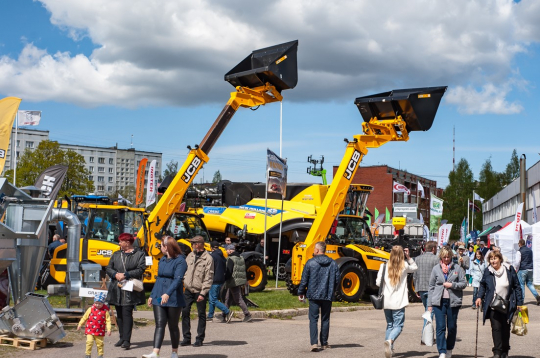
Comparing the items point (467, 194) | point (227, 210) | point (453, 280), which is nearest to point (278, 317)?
point (453, 280)

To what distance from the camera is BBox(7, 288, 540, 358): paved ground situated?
10.4 metres

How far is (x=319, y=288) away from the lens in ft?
35.2

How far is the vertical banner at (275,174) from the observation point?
73.9 feet

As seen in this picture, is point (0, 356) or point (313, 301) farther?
point (313, 301)

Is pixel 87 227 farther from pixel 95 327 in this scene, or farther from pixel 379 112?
pixel 95 327

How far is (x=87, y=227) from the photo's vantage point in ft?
61.3

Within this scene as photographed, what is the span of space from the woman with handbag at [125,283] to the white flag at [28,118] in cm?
2621

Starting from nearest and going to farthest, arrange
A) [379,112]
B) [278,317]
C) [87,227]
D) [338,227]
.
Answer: [278,317] → [87,227] → [379,112] → [338,227]

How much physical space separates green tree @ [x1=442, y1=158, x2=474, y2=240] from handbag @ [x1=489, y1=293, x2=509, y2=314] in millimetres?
87362

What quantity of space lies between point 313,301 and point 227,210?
16013mm

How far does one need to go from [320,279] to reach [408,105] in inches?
379

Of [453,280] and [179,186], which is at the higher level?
[179,186]

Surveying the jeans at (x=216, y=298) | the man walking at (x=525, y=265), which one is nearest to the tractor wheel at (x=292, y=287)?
the jeans at (x=216, y=298)

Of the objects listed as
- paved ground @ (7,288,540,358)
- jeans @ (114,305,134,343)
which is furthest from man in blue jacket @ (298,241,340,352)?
jeans @ (114,305,134,343)
